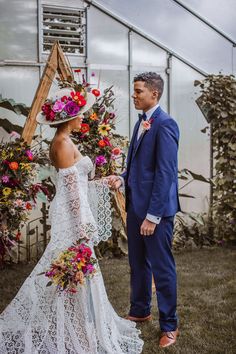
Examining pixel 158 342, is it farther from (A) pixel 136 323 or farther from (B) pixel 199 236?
(B) pixel 199 236

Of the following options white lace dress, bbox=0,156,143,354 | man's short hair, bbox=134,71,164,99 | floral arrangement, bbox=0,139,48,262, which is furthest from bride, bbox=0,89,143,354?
floral arrangement, bbox=0,139,48,262

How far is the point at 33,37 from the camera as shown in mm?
5262

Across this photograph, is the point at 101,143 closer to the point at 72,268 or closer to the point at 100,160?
the point at 100,160

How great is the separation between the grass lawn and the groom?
158mm

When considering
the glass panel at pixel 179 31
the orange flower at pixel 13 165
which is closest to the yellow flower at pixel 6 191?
the orange flower at pixel 13 165

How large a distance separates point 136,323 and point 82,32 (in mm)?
3172

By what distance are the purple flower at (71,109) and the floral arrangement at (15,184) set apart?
3.66ft

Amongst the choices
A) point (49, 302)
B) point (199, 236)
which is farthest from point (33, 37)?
point (49, 302)

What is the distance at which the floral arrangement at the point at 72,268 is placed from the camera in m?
2.71

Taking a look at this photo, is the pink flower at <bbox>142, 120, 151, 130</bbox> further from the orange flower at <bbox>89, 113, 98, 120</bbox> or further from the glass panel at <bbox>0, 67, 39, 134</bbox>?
the glass panel at <bbox>0, 67, 39, 134</bbox>

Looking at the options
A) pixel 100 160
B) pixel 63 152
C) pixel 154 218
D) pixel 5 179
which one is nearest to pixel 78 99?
pixel 63 152

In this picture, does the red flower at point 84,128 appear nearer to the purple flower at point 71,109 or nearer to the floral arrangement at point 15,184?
the floral arrangement at point 15,184

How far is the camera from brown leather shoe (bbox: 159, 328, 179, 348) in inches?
124

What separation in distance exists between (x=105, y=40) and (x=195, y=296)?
9.42ft
